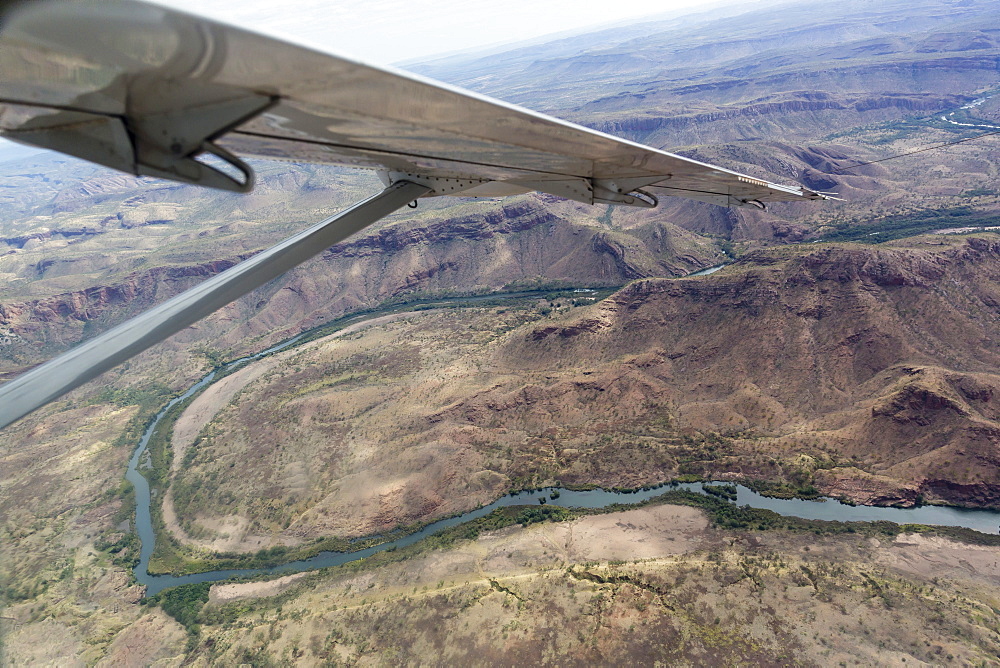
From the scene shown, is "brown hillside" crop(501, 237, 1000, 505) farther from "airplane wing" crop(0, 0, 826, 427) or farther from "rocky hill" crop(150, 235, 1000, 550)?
"airplane wing" crop(0, 0, 826, 427)

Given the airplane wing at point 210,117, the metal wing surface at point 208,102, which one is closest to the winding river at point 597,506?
the airplane wing at point 210,117

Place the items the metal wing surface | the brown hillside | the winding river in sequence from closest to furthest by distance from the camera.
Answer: the metal wing surface
the winding river
the brown hillside

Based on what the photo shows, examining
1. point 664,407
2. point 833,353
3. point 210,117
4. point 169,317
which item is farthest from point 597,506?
point 210,117

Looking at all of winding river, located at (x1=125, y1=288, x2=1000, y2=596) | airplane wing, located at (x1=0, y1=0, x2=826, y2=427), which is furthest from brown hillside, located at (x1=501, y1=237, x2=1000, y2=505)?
airplane wing, located at (x1=0, y1=0, x2=826, y2=427)

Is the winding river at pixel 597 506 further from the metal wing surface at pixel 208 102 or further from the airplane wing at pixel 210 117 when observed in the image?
the metal wing surface at pixel 208 102

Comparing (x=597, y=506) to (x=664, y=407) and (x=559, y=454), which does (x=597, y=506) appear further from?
(x=664, y=407)

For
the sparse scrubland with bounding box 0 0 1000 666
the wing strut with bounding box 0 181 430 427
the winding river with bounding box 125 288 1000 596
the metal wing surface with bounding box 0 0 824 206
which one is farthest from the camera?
the winding river with bounding box 125 288 1000 596
